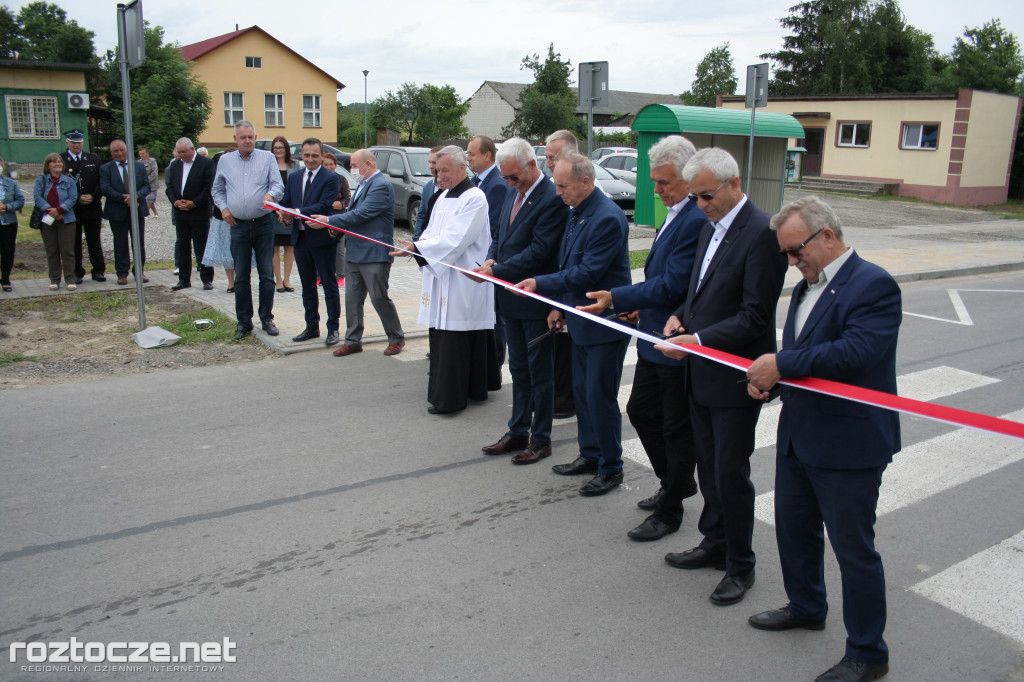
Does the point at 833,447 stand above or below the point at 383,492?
above

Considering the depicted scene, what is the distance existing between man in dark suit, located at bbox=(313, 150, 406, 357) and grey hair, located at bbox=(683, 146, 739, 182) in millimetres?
4450

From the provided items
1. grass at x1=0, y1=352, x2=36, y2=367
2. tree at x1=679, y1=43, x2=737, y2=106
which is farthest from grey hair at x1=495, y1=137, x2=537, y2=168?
tree at x1=679, y1=43, x2=737, y2=106

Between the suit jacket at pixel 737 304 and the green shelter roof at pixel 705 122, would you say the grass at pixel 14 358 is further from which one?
the green shelter roof at pixel 705 122

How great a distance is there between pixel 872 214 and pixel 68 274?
23.1 meters

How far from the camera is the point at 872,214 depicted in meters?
25.6

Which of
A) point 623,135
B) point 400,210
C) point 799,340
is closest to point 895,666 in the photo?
point 799,340

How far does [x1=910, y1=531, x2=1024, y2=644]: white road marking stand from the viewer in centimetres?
364

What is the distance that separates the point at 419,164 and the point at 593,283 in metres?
13.4

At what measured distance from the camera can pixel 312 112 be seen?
49.3 m

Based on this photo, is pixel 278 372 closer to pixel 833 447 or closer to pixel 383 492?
pixel 383 492

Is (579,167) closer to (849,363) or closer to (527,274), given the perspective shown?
(527,274)

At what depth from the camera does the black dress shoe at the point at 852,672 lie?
3.10m

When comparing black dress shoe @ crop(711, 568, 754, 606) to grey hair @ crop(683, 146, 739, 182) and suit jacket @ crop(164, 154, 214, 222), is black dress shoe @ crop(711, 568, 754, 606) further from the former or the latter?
suit jacket @ crop(164, 154, 214, 222)

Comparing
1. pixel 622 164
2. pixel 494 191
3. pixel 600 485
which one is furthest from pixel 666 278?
pixel 622 164
